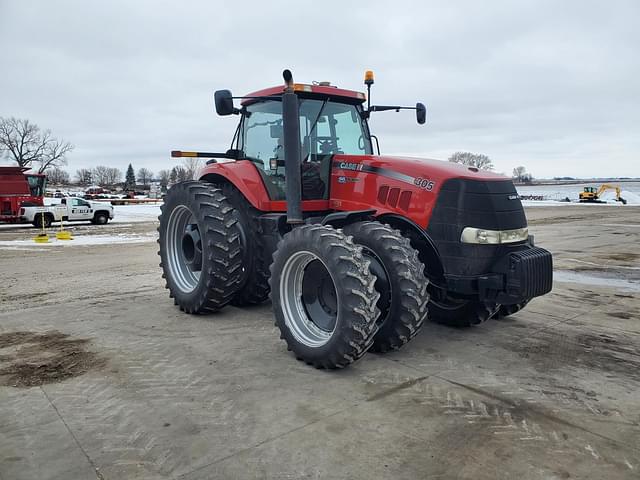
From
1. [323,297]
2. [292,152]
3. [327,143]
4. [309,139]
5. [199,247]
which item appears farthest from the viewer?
[199,247]

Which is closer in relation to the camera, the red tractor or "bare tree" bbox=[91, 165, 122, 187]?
the red tractor

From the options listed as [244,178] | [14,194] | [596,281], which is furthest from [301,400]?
[14,194]

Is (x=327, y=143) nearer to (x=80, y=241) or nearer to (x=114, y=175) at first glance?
(x=80, y=241)

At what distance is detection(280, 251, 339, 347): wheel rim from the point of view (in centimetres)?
456

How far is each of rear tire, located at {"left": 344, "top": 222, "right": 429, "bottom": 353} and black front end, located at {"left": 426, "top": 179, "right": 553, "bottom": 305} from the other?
0.40 metres

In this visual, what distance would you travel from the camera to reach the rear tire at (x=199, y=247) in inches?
220

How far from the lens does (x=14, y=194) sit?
2267cm

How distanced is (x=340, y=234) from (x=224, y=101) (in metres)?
2.15

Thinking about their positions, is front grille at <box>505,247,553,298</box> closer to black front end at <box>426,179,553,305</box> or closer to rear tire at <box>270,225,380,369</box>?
black front end at <box>426,179,553,305</box>

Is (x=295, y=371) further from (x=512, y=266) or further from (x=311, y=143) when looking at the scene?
(x=311, y=143)

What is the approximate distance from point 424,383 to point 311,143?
2940 millimetres

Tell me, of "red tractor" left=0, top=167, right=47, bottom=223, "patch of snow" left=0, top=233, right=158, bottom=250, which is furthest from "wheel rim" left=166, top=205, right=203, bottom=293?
"red tractor" left=0, top=167, right=47, bottom=223

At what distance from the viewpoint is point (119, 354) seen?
467 cm

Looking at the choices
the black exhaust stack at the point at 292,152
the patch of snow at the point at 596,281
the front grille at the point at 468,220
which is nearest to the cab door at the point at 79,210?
the patch of snow at the point at 596,281
